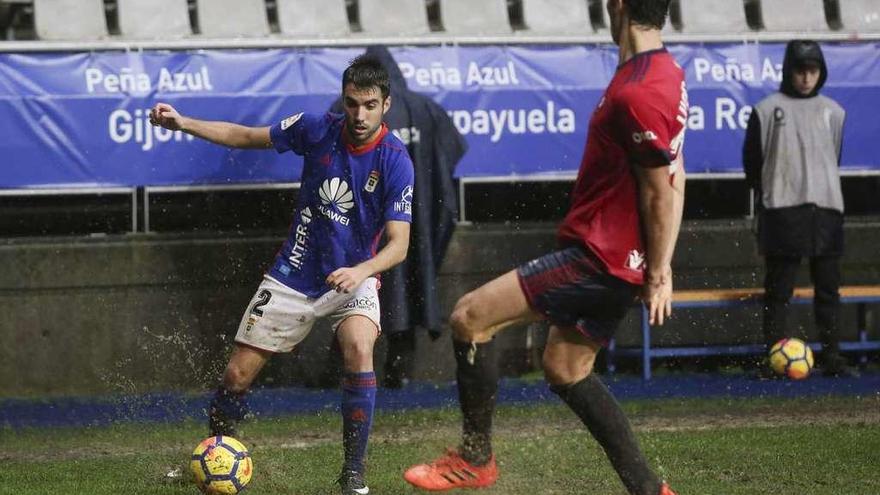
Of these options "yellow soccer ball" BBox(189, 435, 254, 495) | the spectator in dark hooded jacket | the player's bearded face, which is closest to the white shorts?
"yellow soccer ball" BBox(189, 435, 254, 495)

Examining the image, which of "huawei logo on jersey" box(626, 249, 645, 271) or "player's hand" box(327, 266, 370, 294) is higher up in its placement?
"huawei logo on jersey" box(626, 249, 645, 271)

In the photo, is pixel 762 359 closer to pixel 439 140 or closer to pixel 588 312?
pixel 439 140

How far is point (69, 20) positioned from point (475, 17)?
3544mm

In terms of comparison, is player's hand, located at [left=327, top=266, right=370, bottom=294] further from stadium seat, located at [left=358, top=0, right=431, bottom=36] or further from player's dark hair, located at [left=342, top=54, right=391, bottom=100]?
stadium seat, located at [left=358, top=0, right=431, bottom=36]

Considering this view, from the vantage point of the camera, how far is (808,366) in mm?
12891

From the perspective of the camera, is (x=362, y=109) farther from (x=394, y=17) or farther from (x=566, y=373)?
(x=394, y=17)

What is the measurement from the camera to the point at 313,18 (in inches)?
→ 576

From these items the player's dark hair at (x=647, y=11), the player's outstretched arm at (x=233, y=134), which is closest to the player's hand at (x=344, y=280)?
the player's outstretched arm at (x=233, y=134)

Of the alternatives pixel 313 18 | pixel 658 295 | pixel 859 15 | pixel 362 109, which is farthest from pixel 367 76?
pixel 859 15

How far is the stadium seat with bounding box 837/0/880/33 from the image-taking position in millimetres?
16016

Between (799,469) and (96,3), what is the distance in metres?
7.81

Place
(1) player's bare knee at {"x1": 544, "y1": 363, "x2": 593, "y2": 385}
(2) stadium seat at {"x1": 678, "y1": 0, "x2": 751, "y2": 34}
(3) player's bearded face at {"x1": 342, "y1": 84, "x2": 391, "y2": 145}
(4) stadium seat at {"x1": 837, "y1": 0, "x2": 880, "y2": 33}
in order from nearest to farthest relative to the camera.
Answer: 1. (1) player's bare knee at {"x1": 544, "y1": 363, "x2": 593, "y2": 385}
2. (3) player's bearded face at {"x1": 342, "y1": 84, "x2": 391, "y2": 145}
3. (2) stadium seat at {"x1": 678, "y1": 0, "x2": 751, "y2": 34}
4. (4) stadium seat at {"x1": 837, "y1": 0, "x2": 880, "y2": 33}

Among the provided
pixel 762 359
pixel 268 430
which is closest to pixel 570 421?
pixel 268 430

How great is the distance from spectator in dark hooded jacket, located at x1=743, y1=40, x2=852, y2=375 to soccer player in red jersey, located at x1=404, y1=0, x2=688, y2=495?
6638mm
